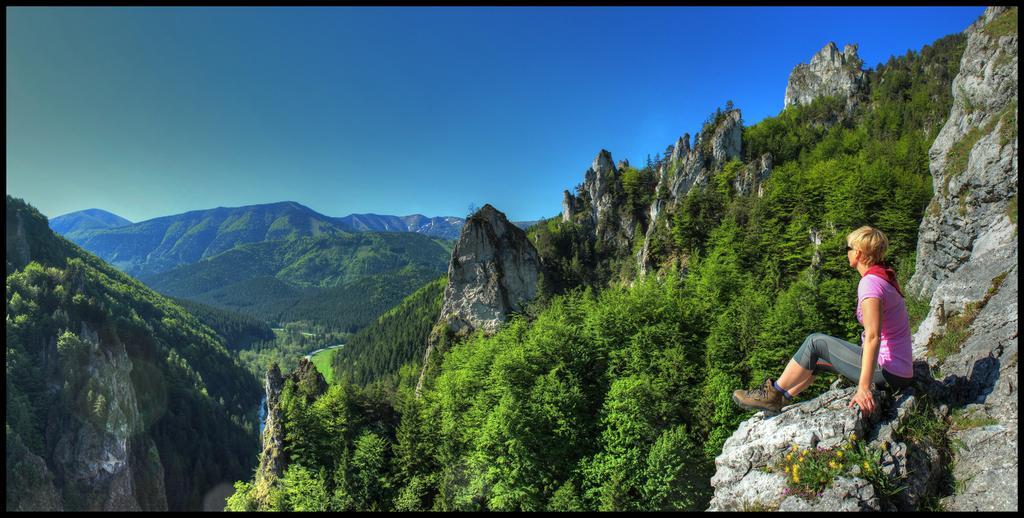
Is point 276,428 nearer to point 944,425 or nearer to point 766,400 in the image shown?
point 766,400

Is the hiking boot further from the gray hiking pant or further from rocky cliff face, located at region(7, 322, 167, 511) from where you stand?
rocky cliff face, located at region(7, 322, 167, 511)

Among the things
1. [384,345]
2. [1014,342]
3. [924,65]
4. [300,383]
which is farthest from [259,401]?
[924,65]

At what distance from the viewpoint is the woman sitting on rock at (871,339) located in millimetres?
6234

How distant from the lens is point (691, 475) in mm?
18219

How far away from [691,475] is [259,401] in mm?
200323

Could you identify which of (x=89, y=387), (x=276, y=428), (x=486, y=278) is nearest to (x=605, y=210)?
(x=486, y=278)

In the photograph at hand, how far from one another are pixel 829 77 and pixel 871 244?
151963 mm

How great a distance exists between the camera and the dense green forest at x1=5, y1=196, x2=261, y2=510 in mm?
97875

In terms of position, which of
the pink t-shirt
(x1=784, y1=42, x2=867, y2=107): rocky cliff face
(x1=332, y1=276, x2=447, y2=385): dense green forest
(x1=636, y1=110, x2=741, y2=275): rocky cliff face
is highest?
(x1=784, y1=42, x2=867, y2=107): rocky cliff face

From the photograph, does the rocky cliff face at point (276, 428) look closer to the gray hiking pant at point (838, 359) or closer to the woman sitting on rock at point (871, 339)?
the gray hiking pant at point (838, 359)

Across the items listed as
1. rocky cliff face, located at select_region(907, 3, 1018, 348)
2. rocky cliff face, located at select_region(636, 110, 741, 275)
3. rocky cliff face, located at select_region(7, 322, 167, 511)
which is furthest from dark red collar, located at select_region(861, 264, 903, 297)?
rocky cliff face, located at select_region(7, 322, 167, 511)

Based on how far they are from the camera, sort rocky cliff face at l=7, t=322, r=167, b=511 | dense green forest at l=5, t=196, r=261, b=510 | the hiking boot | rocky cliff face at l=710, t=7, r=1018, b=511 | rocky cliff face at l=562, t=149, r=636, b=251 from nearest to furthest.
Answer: rocky cliff face at l=710, t=7, r=1018, b=511 → the hiking boot → rocky cliff face at l=562, t=149, r=636, b=251 → rocky cliff face at l=7, t=322, r=167, b=511 → dense green forest at l=5, t=196, r=261, b=510

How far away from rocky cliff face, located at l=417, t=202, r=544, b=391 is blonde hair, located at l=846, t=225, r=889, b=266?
50510mm

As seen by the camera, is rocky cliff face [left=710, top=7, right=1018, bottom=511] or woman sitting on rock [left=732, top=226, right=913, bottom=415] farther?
woman sitting on rock [left=732, top=226, right=913, bottom=415]
